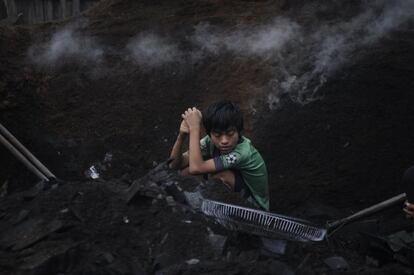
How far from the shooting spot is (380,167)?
574 cm

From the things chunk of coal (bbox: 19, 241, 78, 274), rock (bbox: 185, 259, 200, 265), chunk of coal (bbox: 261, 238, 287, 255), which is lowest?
chunk of coal (bbox: 261, 238, 287, 255)

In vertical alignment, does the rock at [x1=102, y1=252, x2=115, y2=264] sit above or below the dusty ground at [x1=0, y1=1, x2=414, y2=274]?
above

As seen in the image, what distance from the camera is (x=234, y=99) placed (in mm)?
6277

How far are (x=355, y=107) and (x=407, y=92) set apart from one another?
0.54 m

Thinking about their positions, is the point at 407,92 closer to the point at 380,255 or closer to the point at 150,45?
the point at 380,255

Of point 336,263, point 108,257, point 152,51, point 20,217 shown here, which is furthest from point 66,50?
point 336,263

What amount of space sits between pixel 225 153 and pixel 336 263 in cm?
117

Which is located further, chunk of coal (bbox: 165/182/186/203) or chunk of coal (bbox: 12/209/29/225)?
chunk of coal (bbox: 165/182/186/203)

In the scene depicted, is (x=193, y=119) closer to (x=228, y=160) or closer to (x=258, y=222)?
(x=228, y=160)

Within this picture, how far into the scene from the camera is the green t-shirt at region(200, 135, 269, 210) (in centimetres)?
411

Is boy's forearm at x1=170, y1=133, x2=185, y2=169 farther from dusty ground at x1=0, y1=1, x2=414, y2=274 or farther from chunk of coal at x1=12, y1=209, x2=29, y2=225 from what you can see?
chunk of coal at x1=12, y1=209, x2=29, y2=225

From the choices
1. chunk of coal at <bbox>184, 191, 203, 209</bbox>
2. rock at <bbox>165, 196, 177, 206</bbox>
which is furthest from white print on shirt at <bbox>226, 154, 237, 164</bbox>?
rock at <bbox>165, 196, 177, 206</bbox>

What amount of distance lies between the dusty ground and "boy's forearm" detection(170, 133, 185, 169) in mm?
511

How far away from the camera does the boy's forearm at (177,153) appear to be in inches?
175
